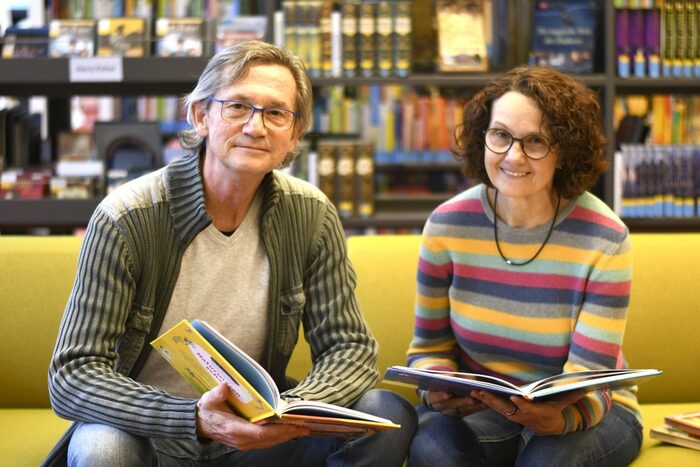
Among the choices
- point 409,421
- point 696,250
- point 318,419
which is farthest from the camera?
point 696,250

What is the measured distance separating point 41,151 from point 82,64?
1.59ft

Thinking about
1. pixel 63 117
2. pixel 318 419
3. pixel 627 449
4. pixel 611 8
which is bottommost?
pixel 627 449

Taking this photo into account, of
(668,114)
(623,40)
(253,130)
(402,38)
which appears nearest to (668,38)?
(623,40)

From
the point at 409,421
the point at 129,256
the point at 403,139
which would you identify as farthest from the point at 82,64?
the point at 409,421

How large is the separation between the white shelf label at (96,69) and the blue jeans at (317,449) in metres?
1.81

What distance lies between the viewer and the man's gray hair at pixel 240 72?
1838 mm

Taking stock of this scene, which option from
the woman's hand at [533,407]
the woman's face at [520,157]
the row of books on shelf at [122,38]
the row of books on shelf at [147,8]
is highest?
the row of books on shelf at [147,8]

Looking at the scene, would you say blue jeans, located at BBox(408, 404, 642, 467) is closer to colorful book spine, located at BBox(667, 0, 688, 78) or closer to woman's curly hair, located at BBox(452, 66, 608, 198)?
woman's curly hair, located at BBox(452, 66, 608, 198)

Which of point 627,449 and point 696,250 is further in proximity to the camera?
point 696,250

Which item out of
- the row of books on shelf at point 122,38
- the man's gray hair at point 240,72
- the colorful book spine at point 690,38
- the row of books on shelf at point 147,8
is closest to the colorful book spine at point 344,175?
the row of books on shelf at point 122,38

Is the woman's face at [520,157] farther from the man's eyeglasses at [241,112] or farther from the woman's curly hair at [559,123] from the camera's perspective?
the man's eyeglasses at [241,112]

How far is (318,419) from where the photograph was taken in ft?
5.01

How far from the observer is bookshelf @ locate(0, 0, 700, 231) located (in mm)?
3352

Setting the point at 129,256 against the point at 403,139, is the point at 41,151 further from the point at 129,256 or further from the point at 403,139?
the point at 129,256
